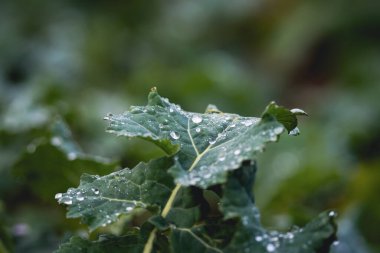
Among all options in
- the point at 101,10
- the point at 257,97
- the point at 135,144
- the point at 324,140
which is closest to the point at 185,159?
the point at 135,144

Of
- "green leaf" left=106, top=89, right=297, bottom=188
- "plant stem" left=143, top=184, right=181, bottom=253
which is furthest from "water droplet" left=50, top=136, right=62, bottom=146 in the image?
"plant stem" left=143, top=184, right=181, bottom=253

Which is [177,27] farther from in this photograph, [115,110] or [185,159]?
[185,159]

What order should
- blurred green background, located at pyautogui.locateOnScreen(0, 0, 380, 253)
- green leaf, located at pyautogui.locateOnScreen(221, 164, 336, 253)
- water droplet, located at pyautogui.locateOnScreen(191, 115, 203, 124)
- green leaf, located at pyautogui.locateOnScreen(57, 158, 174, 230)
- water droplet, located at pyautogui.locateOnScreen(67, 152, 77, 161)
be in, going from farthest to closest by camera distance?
blurred green background, located at pyautogui.locateOnScreen(0, 0, 380, 253) → water droplet, located at pyautogui.locateOnScreen(67, 152, 77, 161) → water droplet, located at pyautogui.locateOnScreen(191, 115, 203, 124) → green leaf, located at pyautogui.locateOnScreen(57, 158, 174, 230) → green leaf, located at pyautogui.locateOnScreen(221, 164, 336, 253)

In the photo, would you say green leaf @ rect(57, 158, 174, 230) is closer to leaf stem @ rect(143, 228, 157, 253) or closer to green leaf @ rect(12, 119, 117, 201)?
leaf stem @ rect(143, 228, 157, 253)

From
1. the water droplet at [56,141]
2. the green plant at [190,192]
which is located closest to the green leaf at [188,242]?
the green plant at [190,192]

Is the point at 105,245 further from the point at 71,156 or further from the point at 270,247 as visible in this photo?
the point at 71,156
